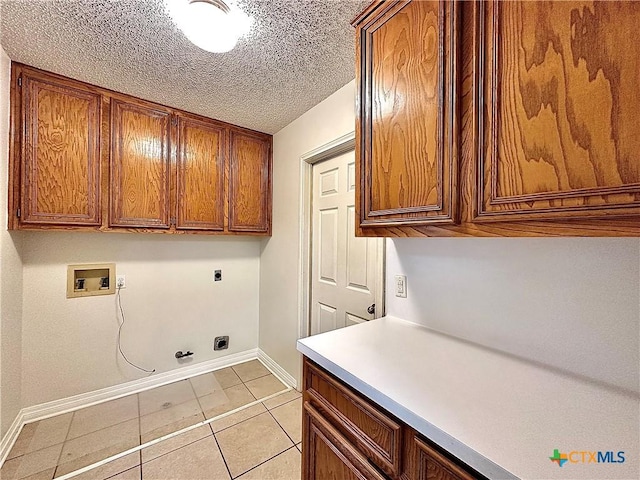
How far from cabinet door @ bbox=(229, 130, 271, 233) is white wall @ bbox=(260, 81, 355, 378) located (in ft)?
0.32

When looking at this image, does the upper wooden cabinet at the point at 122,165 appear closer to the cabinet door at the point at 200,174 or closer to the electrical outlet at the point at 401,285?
the cabinet door at the point at 200,174

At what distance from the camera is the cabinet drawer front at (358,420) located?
2.39 ft

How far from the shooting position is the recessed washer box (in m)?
1.95

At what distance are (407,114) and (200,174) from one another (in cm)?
192

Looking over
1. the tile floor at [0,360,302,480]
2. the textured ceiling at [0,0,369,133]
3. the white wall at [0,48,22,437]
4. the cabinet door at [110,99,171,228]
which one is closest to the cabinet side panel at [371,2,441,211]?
the textured ceiling at [0,0,369,133]

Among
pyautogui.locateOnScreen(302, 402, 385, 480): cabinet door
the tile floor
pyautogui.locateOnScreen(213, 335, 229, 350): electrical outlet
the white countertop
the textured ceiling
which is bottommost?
the tile floor

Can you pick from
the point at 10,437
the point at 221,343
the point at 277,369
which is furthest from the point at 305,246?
the point at 10,437

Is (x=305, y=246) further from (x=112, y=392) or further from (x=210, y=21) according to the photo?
(x=112, y=392)

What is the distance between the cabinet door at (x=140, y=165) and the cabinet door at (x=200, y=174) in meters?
0.10

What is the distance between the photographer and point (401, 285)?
1.36 meters

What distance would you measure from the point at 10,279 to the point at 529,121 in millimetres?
Result: 2675

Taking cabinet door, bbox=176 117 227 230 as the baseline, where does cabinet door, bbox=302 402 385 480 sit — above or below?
below

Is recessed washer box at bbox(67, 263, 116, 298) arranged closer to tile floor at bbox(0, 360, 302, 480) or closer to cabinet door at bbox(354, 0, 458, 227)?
tile floor at bbox(0, 360, 302, 480)

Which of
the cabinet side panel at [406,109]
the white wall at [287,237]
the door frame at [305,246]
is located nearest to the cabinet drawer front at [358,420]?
the cabinet side panel at [406,109]
